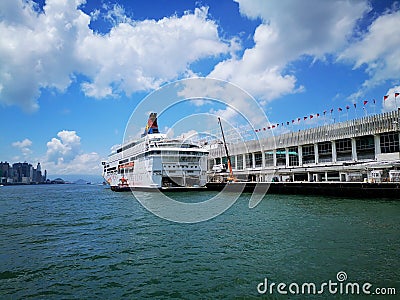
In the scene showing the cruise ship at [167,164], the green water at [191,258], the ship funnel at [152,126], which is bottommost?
the green water at [191,258]

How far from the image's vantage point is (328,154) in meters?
52.1

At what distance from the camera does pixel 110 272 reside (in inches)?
386

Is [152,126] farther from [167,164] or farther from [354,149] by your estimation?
[354,149]

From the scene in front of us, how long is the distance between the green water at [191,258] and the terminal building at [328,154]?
87.3ft

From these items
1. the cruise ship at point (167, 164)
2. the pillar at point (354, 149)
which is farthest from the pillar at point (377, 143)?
the cruise ship at point (167, 164)

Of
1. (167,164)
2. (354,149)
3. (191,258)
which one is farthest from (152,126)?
(191,258)

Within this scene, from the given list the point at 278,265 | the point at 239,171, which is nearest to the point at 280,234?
the point at 278,265

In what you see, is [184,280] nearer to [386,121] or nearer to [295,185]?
[295,185]

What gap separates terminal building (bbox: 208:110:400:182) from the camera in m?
40.9

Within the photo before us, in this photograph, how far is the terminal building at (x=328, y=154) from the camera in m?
40.9

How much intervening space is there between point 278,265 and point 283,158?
2174 inches

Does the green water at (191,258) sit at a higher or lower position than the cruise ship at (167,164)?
lower

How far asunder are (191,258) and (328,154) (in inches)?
1860

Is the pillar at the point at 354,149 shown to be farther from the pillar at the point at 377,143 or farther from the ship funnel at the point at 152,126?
the ship funnel at the point at 152,126
